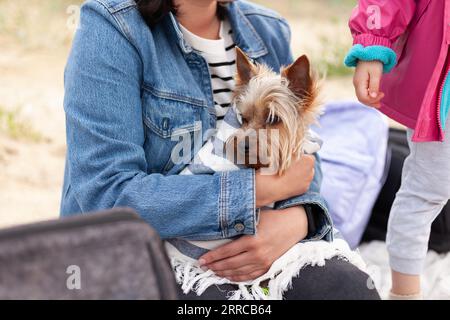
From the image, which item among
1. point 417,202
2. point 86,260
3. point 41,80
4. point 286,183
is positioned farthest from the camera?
point 41,80

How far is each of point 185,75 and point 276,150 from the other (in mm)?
385

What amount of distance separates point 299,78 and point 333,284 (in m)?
0.67

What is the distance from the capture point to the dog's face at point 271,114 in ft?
6.74

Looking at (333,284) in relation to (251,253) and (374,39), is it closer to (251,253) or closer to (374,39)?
(251,253)

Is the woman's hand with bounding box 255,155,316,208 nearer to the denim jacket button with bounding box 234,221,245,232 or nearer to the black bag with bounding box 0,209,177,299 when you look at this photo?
the denim jacket button with bounding box 234,221,245,232

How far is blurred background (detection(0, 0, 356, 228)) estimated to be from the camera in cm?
377

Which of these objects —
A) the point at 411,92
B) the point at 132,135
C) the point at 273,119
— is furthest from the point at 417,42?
the point at 132,135

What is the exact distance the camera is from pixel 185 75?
208cm

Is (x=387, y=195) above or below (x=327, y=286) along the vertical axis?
below

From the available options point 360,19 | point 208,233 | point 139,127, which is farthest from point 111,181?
point 360,19

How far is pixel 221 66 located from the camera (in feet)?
7.29

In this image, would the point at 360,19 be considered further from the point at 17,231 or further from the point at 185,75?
the point at 17,231

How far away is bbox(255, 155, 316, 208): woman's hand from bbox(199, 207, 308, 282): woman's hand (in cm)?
8

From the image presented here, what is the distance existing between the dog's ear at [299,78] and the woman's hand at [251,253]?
1.47 ft
